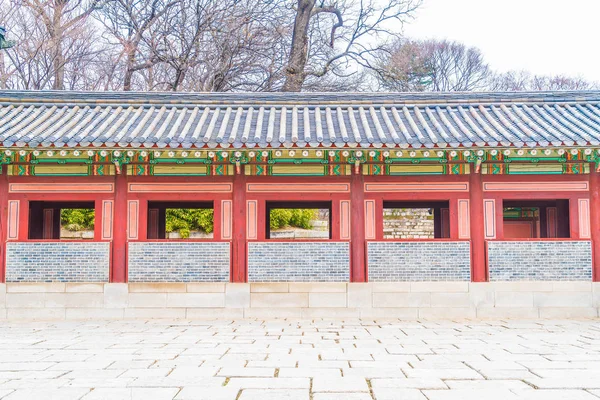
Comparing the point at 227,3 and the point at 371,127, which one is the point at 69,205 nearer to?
the point at 371,127

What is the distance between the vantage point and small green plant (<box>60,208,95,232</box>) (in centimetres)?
1838

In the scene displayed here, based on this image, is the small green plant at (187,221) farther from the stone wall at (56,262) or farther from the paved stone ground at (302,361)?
the paved stone ground at (302,361)

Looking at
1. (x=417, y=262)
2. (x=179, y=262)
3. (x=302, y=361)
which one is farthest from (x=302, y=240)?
(x=302, y=361)

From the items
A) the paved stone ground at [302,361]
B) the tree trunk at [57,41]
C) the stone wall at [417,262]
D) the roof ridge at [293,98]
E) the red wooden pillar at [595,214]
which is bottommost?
the paved stone ground at [302,361]

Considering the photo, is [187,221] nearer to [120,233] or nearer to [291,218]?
[291,218]

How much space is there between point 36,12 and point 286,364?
62.6 ft

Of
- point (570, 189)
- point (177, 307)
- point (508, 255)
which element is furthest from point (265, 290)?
point (570, 189)

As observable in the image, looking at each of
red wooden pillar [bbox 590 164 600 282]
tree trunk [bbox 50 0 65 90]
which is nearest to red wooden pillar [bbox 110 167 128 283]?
red wooden pillar [bbox 590 164 600 282]

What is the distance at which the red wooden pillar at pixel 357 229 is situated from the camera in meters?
8.77

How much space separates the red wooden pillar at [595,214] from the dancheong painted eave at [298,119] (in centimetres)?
92

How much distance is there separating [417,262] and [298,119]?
362cm

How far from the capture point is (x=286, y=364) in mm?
5094

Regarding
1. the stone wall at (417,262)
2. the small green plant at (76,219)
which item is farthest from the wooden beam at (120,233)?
the small green plant at (76,219)

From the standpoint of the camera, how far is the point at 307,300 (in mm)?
8648
